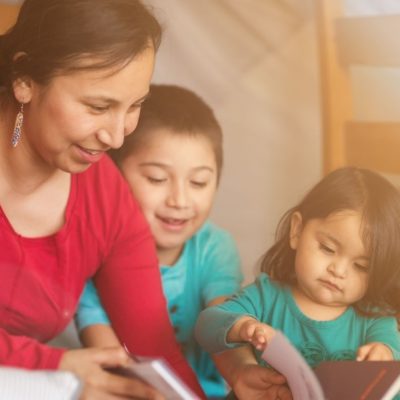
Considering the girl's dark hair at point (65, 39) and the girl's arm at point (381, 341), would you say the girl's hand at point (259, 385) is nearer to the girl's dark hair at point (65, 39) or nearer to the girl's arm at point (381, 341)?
the girl's arm at point (381, 341)

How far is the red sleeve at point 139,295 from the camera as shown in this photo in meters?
1.02

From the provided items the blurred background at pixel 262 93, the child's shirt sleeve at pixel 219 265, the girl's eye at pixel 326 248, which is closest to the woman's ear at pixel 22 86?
the blurred background at pixel 262 93

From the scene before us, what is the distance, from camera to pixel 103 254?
102cm

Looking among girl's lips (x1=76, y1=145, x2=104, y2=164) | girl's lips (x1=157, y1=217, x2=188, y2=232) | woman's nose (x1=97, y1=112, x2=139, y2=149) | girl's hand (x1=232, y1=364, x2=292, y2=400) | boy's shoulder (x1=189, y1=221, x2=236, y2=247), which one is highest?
woman's nose (x1=97, y1=112, x2=139, y2=149)

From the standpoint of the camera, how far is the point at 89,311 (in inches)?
40.7

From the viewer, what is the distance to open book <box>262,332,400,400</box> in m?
0.89

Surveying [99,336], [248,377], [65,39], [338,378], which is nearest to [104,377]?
[99,336]

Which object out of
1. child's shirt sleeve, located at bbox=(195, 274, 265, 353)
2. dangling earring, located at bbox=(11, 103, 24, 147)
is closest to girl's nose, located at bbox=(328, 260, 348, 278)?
child's shirt sleeve, located at bbox=(195, 274, 265, 353)

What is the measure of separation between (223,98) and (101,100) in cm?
20

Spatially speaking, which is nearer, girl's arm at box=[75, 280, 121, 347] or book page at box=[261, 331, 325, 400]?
book page at box=[261, 331, 325, 400]

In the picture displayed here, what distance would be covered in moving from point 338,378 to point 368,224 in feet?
0.65

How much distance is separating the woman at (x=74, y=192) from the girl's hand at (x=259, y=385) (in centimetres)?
7

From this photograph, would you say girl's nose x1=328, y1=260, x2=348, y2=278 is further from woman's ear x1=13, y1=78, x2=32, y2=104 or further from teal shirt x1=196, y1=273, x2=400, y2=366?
woman's ear x1=13, y1=78, x2=32, y2=104

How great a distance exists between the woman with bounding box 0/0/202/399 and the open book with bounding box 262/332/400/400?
0.55 feet
